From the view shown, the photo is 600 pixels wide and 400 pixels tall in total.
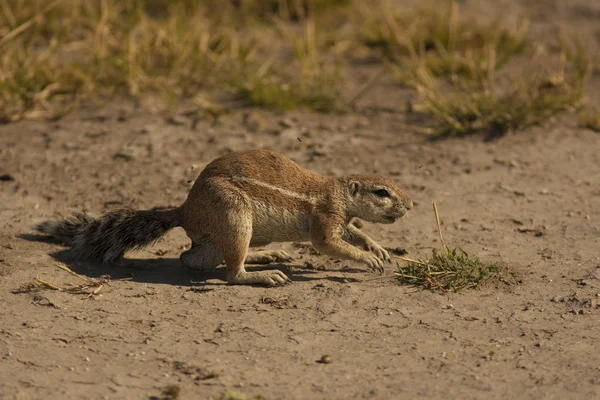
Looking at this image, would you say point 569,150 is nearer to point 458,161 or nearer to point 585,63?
point 458,161

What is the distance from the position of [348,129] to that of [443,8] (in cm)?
259

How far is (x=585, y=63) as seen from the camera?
8.69 m

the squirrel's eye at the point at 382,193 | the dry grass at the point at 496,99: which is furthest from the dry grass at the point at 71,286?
the dry grass at the point at 496,99

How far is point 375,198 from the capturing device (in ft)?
17.5

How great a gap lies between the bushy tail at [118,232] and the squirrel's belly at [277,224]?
0.52 metres

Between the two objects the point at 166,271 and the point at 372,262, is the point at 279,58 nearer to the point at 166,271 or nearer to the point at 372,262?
the point at 166,271

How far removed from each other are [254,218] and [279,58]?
420 cm

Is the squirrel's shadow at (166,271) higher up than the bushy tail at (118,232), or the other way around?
the bushy tail at (118,232)

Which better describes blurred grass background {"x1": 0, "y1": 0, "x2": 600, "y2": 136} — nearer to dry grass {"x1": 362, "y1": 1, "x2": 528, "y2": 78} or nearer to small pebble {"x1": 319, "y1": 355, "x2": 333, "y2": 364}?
dry grass {"x1": 362, "y1": 1, "x2": 528, "y2": 78}

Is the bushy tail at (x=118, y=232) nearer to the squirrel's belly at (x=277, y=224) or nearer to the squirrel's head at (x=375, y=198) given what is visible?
the squirrel's belly at (x=277, y=224)

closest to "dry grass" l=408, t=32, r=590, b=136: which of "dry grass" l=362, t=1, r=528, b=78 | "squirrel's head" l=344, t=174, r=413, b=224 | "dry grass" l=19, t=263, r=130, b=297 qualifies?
"dry grass" l=362, t=1, r=528, b=78

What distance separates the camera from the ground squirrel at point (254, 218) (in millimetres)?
5016

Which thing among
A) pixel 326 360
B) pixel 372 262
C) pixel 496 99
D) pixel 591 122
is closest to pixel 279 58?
pixel 496 99

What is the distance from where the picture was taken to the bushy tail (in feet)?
17.3
